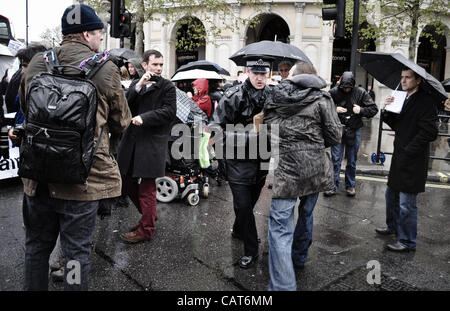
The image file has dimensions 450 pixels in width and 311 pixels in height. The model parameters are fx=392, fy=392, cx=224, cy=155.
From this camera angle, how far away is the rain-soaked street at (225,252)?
3.47 meters

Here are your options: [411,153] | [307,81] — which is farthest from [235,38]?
[307,81]

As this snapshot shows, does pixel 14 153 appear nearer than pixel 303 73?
No

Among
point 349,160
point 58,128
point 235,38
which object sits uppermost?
point 235,38

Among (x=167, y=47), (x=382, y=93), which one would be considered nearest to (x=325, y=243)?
(x=382, y=93)

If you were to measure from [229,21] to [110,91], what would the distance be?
26569 mm

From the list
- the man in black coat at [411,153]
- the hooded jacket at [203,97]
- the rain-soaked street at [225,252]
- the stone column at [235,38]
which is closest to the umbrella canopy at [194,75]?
the hooded jacket at [203,97]

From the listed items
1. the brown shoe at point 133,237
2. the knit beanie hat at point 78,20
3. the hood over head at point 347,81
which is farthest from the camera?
the hood over head at point 347,81

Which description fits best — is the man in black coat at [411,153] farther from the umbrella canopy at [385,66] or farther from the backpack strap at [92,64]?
the backpack strap at [92,64]

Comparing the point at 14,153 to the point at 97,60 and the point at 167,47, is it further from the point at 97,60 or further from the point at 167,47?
the point at 167,47

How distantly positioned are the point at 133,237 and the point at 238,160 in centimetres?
156

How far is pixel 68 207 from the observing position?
256cm

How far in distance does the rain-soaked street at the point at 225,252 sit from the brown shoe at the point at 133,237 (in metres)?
0.07

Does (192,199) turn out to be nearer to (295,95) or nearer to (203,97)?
(203,97)

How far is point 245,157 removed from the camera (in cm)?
366
